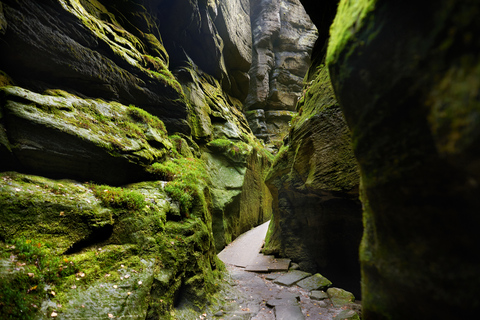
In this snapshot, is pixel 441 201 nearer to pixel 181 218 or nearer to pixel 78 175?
pixel 181 218

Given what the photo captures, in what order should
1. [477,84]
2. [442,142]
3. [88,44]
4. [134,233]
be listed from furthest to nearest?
[88,44] → [134,233] → [442,142] → [477,84]

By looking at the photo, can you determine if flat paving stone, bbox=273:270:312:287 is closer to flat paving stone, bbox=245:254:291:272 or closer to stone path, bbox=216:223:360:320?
stone path, bbox=216:223:360:320

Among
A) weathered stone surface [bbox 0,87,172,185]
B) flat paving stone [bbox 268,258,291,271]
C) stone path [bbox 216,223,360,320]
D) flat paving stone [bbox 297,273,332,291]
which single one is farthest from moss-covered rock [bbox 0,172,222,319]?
flat paving stone [bbox 268,258,291,271]

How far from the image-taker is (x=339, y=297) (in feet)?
22.7

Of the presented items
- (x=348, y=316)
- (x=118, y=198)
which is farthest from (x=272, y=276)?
(x=118, y=198)

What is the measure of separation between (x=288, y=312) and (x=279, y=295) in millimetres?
1313

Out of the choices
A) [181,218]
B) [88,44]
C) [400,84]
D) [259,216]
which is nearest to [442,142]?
[400,84]

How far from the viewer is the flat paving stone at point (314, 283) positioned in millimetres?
7730

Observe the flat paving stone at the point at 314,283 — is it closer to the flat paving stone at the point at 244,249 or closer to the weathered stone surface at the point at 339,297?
the weathered stone surface at the point at 339,297

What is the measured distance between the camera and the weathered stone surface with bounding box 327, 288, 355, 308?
6.59 meters

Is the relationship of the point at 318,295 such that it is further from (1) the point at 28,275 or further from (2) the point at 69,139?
(2) the point at 69,139

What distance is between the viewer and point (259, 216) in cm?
1881

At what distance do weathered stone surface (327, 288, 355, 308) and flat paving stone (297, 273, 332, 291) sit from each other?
0.35 metres

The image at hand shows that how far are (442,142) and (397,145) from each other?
39cm
